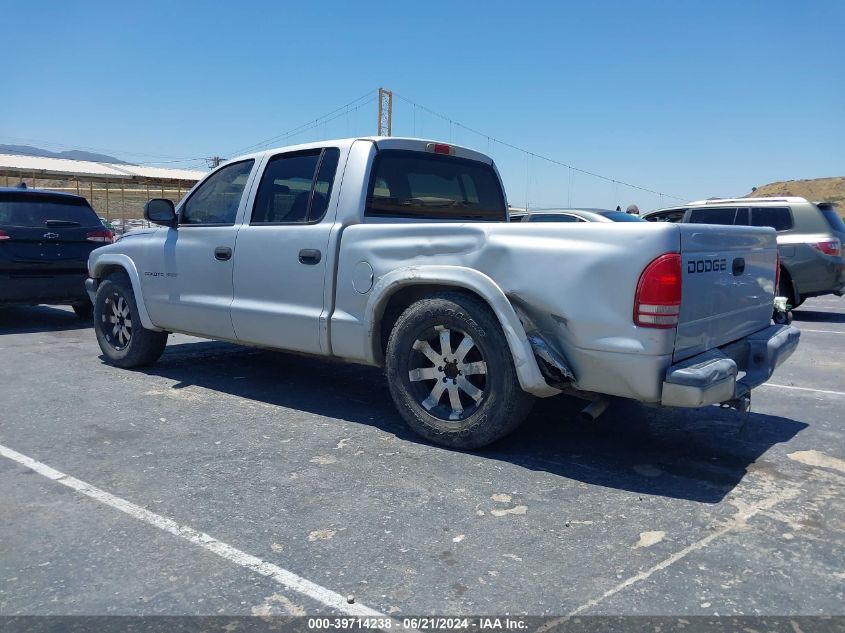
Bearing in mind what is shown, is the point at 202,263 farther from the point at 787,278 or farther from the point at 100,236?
the point at 787,278

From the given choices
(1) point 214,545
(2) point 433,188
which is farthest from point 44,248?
(1) point 214,545

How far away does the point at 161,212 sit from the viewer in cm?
577

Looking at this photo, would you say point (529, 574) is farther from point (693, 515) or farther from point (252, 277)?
point (252, 277)

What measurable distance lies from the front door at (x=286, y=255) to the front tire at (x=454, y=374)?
0.81 m

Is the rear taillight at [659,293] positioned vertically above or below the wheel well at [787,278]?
above

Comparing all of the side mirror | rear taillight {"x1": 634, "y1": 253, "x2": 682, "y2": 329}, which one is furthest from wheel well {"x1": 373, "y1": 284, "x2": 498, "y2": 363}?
the side mirror

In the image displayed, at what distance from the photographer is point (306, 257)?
4.73m

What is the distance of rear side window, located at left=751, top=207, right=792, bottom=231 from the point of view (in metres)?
10.4

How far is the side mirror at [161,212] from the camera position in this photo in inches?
224

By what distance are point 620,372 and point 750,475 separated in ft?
3.45

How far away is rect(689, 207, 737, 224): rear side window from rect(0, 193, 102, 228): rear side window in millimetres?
9232

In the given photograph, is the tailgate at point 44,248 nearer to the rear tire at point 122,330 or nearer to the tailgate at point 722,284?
the rear tire at point 122,330

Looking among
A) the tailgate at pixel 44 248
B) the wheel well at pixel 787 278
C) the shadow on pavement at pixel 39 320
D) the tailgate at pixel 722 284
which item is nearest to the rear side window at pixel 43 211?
the tailgate at pixel 44 248

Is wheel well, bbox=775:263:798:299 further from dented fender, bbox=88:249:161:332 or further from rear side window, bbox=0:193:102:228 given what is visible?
rear side window, bbox=0:193:102:228
